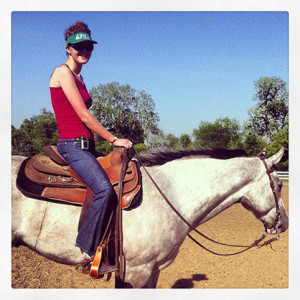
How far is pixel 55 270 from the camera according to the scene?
21.0 feet

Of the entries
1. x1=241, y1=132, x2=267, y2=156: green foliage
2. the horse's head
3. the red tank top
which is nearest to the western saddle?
the red tank top

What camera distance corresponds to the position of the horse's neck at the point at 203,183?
148 inches

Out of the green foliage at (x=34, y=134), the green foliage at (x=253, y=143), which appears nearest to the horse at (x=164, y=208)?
the green foliage at (x=34, y=134)

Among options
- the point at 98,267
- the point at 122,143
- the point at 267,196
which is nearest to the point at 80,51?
the point at 122,143

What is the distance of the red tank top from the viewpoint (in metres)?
3.39

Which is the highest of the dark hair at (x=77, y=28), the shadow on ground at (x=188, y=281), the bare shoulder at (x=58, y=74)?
the dark hair at (x=77, y=28)

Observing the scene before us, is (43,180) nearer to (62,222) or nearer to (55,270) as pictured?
(62,222)

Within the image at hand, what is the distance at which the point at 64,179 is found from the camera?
3.46 meters

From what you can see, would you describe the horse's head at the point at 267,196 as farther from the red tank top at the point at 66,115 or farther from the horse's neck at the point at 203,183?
the red tank top at the point at 66,115

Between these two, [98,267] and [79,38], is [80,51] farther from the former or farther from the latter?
[98,267]

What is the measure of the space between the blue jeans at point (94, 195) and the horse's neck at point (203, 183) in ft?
2.51

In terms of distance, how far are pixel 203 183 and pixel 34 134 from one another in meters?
4.65

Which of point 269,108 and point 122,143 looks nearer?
point 122,143

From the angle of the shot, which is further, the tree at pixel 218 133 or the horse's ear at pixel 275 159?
the tree at pixel 218 133
